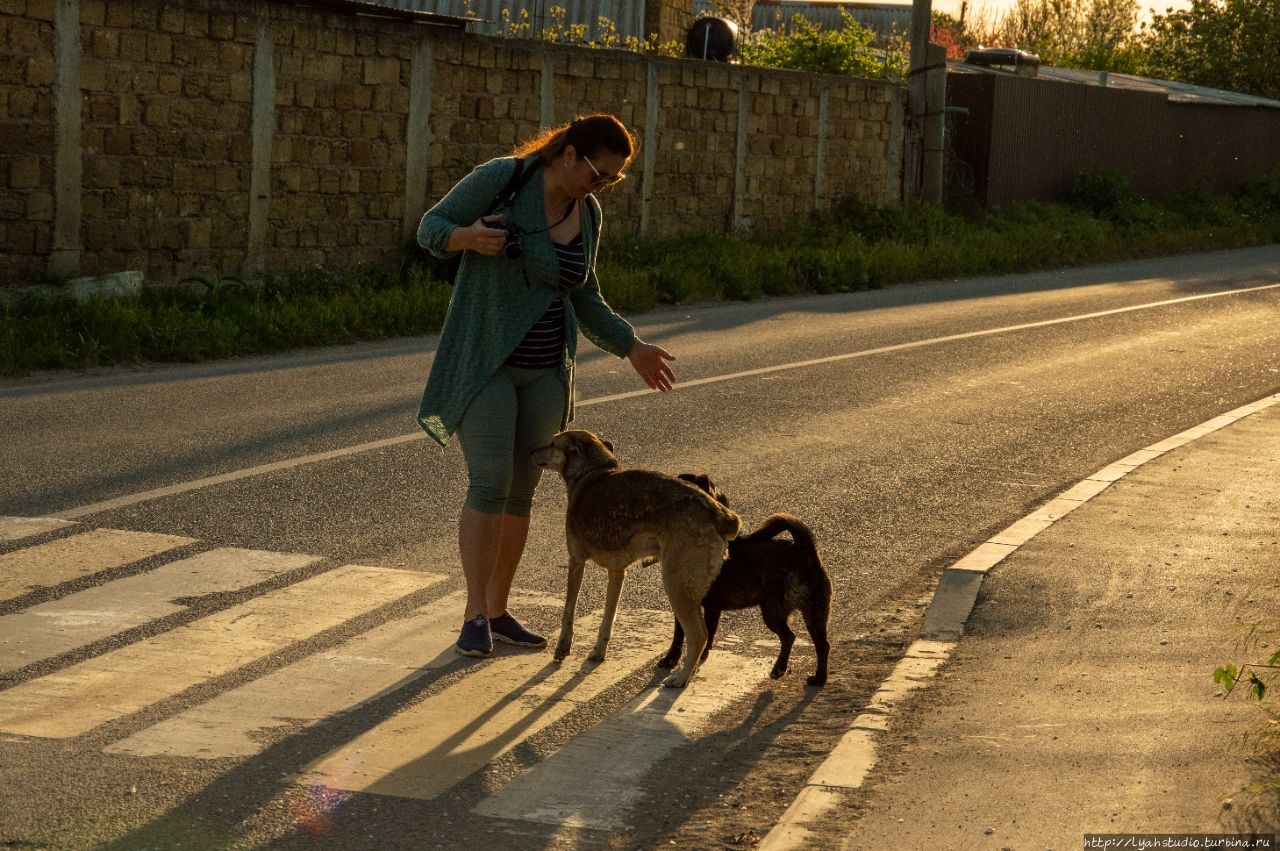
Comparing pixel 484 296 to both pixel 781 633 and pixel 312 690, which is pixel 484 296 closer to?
pixel 312 690

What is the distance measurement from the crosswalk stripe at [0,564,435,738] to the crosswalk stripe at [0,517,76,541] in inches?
59.2

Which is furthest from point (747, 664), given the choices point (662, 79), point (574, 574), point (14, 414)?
point (662, 79)

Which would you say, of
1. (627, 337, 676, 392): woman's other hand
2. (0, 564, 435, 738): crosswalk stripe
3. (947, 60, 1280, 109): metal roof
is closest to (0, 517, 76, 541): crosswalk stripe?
(0, 564, 435, 738): crosswalk stripe

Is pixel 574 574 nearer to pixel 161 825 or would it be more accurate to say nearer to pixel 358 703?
pixel 358 703

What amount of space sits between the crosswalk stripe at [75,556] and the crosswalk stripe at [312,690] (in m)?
1.47

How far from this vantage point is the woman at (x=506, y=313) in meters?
6.15

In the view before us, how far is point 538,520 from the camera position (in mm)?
8844

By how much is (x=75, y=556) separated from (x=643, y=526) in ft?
9.42

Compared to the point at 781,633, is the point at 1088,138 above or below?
above

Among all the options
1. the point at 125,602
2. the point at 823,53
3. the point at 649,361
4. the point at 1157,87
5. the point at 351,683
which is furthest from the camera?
the point at 1157,87

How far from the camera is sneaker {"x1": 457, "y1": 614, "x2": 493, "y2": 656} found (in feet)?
20.7

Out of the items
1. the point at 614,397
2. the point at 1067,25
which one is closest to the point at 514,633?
the point at 614,397

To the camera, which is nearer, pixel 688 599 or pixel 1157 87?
pixel 688 599

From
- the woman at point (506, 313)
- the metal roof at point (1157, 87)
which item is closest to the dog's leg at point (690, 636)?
the woman at point (506, 313)
